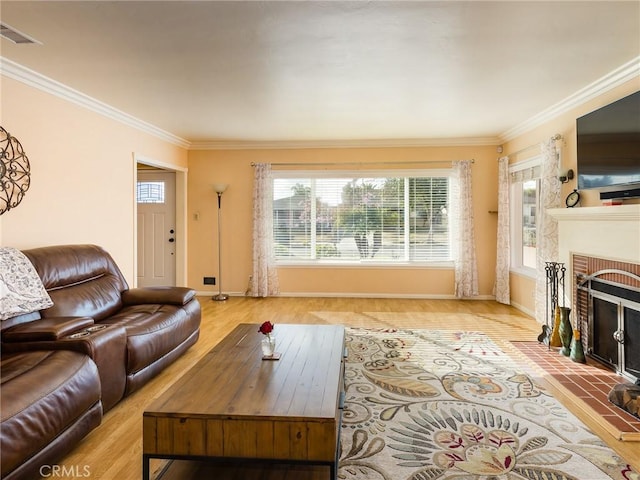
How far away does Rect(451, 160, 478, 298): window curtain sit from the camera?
575 centimetres

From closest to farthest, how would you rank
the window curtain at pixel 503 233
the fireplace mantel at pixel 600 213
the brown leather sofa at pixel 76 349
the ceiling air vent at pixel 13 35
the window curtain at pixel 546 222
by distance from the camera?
the brown leather sofa at pixel 76 349
the ceiling air vent at pixel 13 35
the fireplace mantel at pixel 600 213
the window curtain at pixel 546 222
the window curtain at pixel 503 233

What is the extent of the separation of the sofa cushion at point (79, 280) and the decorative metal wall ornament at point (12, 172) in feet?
1.63

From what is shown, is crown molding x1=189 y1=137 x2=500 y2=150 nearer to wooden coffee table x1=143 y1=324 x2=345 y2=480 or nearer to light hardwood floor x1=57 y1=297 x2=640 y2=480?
light hardwood floor x1=57 y1=297 x2=640 y2=480

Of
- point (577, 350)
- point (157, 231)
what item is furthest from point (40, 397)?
point (157, 231)

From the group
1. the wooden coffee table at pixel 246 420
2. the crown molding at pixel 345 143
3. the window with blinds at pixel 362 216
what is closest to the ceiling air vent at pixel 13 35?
the wooden coffee table at pixel 246 420

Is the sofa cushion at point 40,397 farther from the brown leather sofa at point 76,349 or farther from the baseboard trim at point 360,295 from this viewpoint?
the baseboard trim at point 360,295

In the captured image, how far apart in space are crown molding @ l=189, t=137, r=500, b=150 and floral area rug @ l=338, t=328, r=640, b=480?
11.6 ft

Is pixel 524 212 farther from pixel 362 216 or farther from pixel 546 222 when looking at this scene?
pixel 362 216

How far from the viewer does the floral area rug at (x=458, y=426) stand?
6.13ft

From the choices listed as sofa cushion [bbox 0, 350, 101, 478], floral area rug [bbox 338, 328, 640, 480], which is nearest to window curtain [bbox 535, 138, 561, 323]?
floral area rug [bbox 338, 328, 640, 480]

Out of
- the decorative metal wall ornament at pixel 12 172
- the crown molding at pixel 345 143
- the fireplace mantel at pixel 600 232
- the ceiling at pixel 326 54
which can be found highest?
the crown molding at pixel 345 143

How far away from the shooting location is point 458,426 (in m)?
2.25

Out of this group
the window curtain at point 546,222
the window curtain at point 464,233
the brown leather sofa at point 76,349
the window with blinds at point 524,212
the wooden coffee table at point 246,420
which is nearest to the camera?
the wooden coffee table at point 246,420

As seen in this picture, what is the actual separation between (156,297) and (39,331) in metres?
1.33
